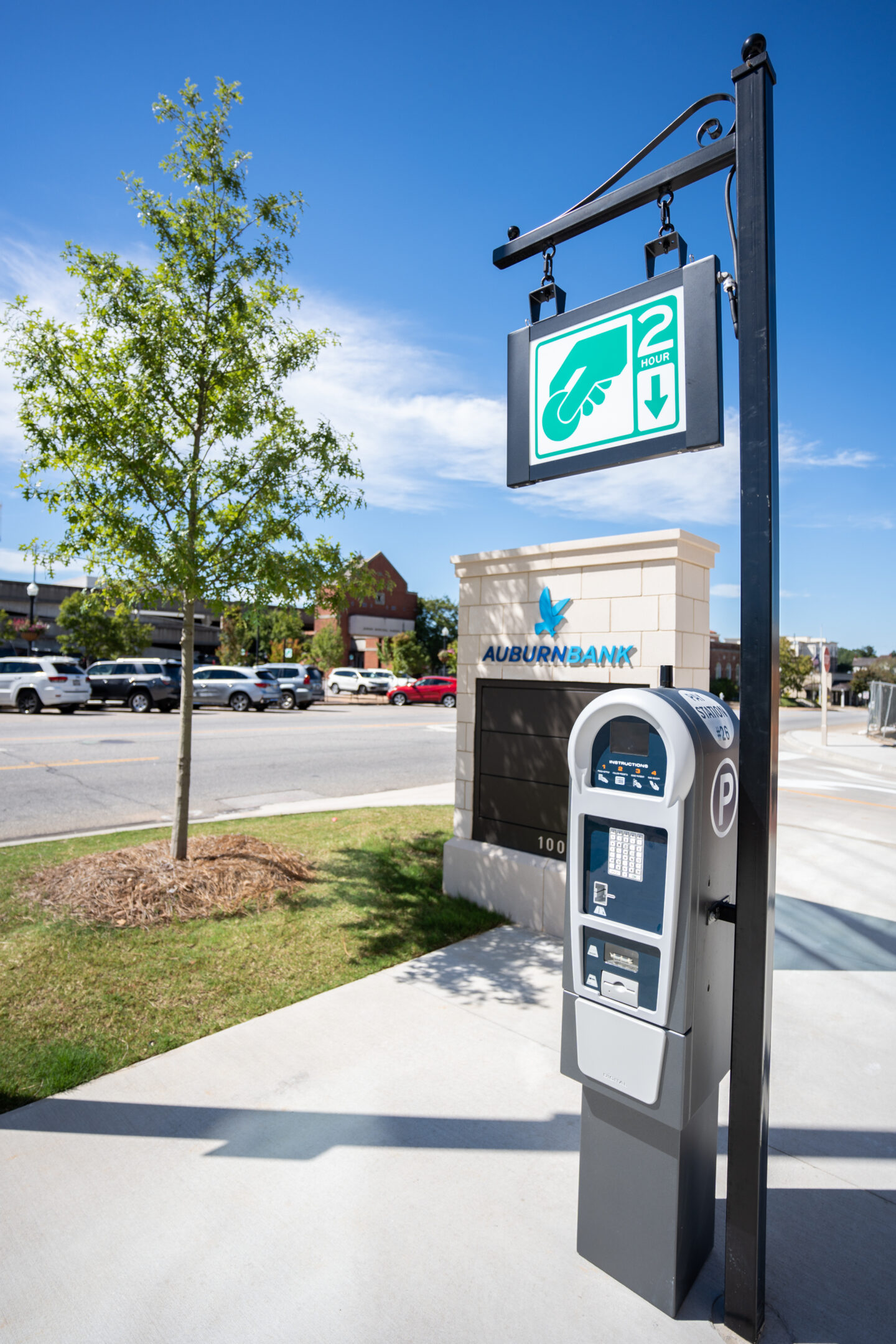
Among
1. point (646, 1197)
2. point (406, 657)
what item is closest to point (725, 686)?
point (406, 657)

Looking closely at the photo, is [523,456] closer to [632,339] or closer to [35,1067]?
[632,339]

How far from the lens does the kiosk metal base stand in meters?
2.22

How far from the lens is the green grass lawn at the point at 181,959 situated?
366cm

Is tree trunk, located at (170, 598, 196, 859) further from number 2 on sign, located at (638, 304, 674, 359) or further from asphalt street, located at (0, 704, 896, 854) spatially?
number 2 on sign, located at (638, 304, 674, 359)

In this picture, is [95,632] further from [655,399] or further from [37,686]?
[655,399]

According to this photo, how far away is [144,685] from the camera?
2517 cm

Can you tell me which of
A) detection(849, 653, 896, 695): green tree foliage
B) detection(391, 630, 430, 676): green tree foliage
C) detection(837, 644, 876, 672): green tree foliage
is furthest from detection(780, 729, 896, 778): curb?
detection(837, 644, 876, 672): green tree foliage

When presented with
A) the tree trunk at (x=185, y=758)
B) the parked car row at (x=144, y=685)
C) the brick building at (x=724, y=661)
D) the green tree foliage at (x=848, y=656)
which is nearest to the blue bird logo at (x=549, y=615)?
the tree trunk at (x=185, y=758)

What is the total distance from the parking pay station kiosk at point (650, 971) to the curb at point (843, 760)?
1561 cm

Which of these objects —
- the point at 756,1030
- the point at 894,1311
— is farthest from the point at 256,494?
the point at 894,1311

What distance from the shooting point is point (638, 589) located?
4789 mm

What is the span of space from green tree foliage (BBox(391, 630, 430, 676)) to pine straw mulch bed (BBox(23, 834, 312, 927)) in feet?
131

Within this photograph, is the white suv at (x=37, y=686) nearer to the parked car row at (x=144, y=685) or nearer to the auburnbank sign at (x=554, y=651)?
the parked car row at (x=144, y=685)

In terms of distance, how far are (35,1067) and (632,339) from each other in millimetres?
4085
